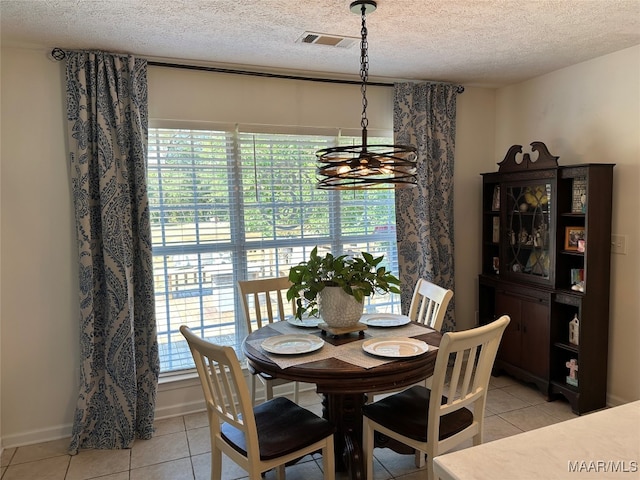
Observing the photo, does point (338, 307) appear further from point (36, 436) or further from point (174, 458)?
point (36, 436)

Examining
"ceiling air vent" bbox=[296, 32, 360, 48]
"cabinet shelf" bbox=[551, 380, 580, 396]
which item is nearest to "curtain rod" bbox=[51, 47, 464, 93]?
"ceiling air vent" bbox=[296, 32, 360, 48]

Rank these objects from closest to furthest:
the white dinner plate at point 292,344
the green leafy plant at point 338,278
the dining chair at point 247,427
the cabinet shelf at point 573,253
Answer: the dining chair at point 247,427 < the white dinner plate at point 292,344 < the green leafy plant at point 338,278 < the cabinet shelf at point 573,253

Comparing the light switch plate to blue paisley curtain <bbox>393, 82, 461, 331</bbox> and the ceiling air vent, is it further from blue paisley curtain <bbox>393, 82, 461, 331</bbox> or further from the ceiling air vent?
the ceiling air vent

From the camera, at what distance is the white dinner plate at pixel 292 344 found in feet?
7.09

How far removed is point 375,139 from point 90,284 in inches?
94.8

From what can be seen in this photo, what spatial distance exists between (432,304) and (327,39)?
5.90 ft

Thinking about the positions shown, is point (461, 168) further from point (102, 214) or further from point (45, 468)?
point (45, 468)

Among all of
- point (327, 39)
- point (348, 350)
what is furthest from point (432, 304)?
point (327, 39)

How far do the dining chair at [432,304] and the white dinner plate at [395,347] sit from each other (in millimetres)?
488

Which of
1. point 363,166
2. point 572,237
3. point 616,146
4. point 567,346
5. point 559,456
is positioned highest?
point 616,146

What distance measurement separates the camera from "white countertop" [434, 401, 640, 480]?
90 centimetres

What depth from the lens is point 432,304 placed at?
2945 mm

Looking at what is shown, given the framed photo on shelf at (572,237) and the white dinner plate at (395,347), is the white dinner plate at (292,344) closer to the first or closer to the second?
the white dinner plate at (395,347)

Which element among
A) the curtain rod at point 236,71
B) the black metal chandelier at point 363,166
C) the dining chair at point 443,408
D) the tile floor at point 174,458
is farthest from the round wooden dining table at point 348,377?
the curtain rod at point 236,71
